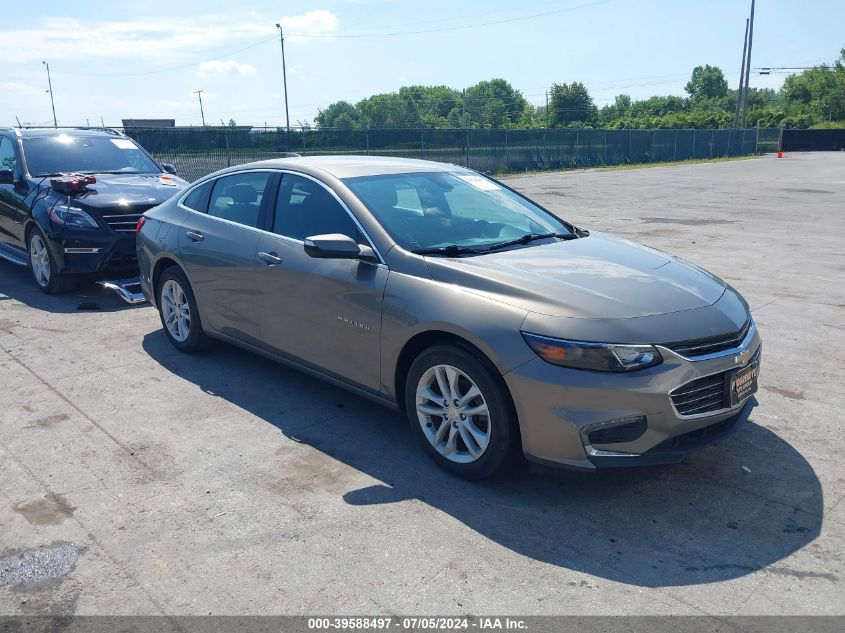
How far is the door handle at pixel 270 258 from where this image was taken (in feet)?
16.5

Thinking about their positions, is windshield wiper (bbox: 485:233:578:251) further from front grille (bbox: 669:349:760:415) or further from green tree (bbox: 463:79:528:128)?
green tree (bbox: 463:79:528:128)

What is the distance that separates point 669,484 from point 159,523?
8.64 ft

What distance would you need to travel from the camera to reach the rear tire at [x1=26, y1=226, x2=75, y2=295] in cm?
822

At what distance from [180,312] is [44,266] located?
3135mm

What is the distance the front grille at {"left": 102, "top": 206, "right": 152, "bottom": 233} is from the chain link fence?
10.1m

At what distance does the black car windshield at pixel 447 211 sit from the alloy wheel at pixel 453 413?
83 cm

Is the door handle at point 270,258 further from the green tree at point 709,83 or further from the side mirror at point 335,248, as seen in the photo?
the green tree at point 709,83

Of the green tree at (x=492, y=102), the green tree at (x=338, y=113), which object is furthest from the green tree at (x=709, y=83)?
the green tree at (x=338, y=113)

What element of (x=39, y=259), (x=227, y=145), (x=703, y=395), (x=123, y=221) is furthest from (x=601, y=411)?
(x=227, y=145)

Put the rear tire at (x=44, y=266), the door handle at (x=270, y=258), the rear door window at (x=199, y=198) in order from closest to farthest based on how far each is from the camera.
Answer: the door handle at (x=270, y=258)
the rear door window at (x=199, y=198)
the rear tire at (x=44, y=266)

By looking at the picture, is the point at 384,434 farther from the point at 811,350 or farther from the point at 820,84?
the point at 820,84

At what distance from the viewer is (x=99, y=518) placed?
3.74 meters

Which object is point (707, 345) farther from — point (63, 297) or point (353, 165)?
point (63, 297)

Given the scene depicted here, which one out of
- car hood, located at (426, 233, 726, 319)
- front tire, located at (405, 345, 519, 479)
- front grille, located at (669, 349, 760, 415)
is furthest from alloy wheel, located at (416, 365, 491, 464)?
front grille, located at (669, 349, 760, 415)
